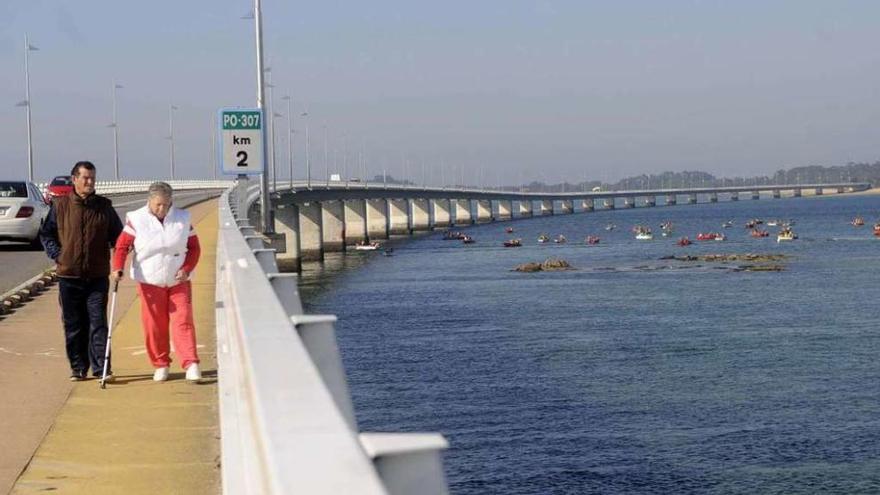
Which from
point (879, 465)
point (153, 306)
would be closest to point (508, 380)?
point (879, 465)

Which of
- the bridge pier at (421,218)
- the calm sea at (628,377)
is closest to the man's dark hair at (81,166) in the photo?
the calm sea at (628,377)

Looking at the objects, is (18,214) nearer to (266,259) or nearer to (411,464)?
(266,259)

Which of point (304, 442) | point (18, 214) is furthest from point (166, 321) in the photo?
point (18, 214)

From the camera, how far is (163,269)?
11484 millimetres

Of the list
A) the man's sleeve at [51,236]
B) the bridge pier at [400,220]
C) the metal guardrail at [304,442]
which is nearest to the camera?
the metal guardrail at [304,442]

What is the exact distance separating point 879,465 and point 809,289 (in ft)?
132

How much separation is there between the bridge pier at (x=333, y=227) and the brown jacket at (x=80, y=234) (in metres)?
110

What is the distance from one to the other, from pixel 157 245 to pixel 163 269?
0.21 metres

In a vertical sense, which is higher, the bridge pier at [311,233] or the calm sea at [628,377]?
the bridge pier at [311,233]

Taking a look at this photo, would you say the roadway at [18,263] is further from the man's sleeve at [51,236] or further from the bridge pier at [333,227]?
the bridge pier at [333,227]

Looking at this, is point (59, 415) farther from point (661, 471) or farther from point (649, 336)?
point (649, 336)

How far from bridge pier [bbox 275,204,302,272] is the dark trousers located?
246ft

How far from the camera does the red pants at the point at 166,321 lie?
11.6 meters

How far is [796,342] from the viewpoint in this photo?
146 ft
